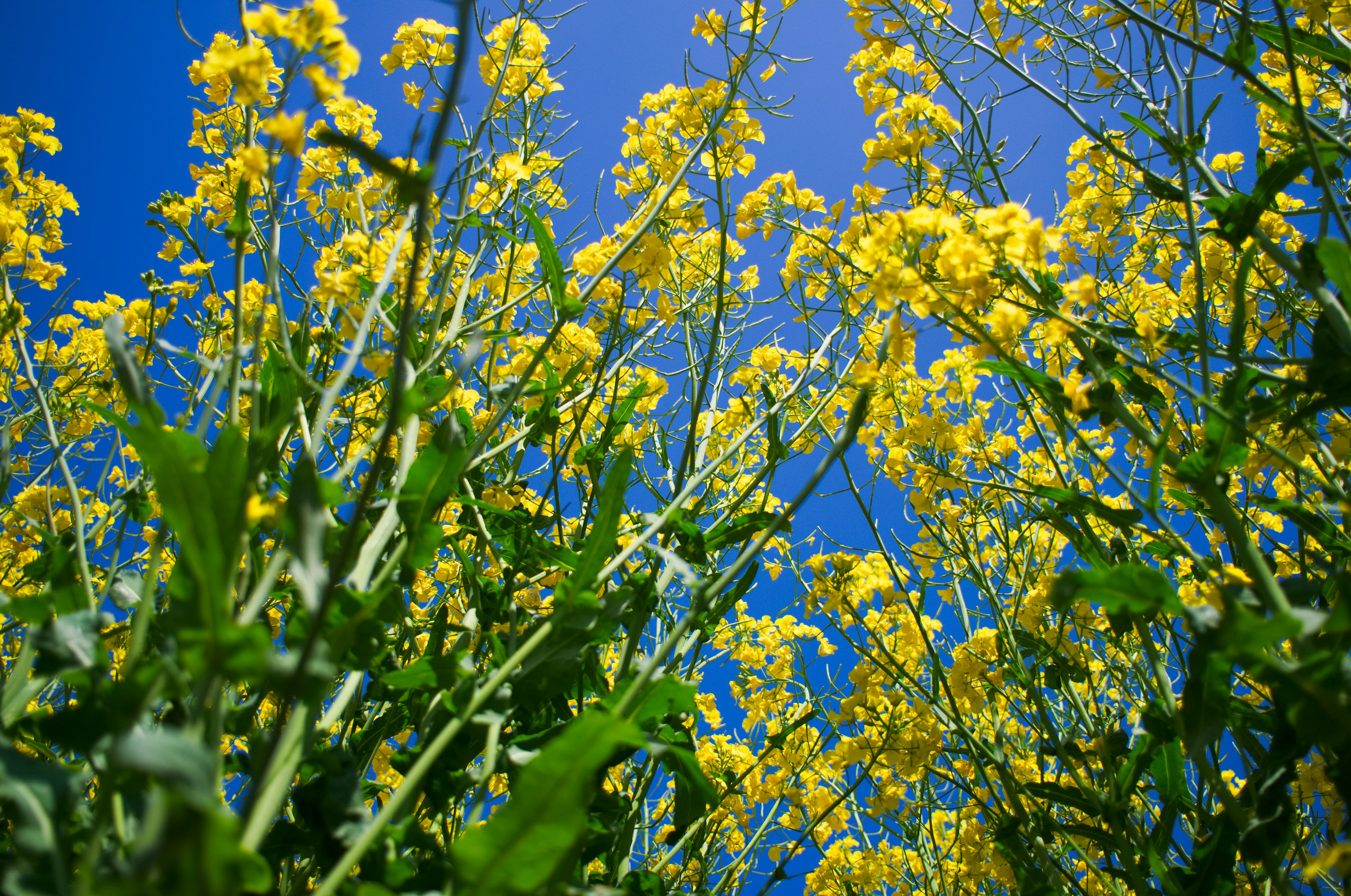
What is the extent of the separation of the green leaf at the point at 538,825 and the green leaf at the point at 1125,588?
0.39 m

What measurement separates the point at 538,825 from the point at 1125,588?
51cm

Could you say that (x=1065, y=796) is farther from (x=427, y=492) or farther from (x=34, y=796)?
(x=34, y=796)

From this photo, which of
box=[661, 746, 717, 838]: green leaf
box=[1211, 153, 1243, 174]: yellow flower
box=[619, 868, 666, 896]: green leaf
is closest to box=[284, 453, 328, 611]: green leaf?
→ box=[661, 746, 717, 838]: green leaf

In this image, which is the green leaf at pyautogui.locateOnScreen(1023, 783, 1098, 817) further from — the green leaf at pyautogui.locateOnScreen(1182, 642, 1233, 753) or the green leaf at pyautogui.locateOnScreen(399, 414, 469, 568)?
the green leaf at pyautogui.locateOnScreen(399, 414, 469, 568)

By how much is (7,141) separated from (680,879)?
7.47 ft

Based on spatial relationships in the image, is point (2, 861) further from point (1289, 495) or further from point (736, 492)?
point (1289, 495)

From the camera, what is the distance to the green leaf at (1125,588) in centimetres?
62

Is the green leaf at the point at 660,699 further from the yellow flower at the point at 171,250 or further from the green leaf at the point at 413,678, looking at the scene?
the yellow flower at the point at 171,250

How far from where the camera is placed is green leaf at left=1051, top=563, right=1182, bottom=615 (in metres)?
0.62

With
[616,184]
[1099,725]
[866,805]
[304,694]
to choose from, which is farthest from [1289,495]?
[304,694]

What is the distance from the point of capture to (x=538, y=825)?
51 centimetres

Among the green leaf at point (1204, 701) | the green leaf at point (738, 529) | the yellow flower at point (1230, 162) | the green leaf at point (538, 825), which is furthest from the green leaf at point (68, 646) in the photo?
the yellow flower at point (1230, 162)

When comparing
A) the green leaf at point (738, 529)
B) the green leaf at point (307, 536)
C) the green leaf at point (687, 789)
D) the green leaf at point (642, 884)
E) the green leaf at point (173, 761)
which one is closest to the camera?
the green leaf at point (173, 761)

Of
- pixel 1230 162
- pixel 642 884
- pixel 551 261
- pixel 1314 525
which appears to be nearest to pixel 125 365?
pixel 551 261
